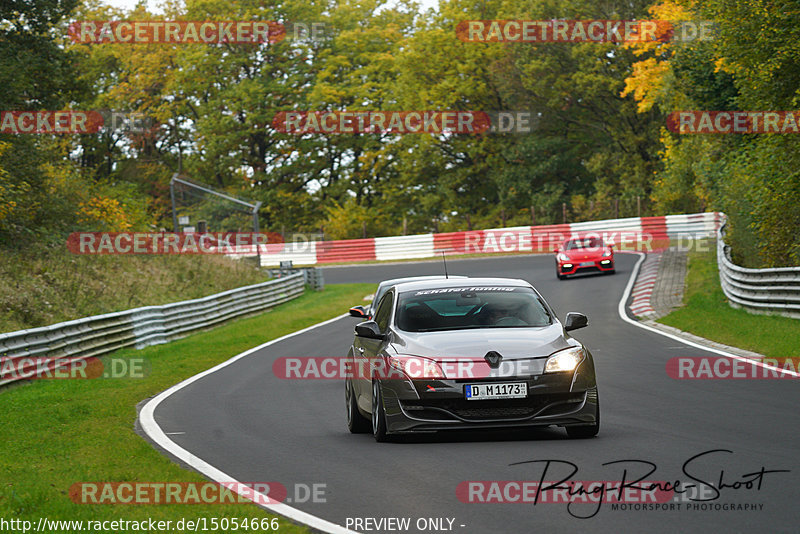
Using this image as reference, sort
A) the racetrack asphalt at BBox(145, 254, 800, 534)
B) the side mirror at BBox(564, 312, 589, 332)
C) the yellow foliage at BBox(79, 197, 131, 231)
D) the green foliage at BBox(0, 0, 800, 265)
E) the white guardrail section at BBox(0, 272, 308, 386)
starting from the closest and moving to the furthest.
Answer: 1. the racetrack asphalt at BBox(145, 254, 800, 534)
2. the side mirror at BBox(564, 312, 589, 332)
3. the white guardrail section at BBox(0, 272, 308, 386)
4. the yellow foliage at BBox(79, 197, 131, 231)
5. the green foliage at BBox(0, 0, 800, 265)

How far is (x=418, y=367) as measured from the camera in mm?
9625

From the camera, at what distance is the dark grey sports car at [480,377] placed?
9.46 m

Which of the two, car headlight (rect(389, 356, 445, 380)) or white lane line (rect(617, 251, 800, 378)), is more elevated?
car headlight (rect(389, 356, 445, 380))

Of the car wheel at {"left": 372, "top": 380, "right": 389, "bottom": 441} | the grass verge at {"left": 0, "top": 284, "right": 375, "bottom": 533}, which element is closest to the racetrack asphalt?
the car wheel at {"left": 372, "top": 380, "right": 389, "bottom": 441}

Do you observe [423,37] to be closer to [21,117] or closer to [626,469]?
[21,117]

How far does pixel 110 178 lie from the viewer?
3056 inches

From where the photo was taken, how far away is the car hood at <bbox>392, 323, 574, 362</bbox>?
961 centimetres

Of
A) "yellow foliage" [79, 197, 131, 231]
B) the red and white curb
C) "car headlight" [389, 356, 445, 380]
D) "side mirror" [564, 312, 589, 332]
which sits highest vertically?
"yellow foliage" [79, 197, 131, 231]

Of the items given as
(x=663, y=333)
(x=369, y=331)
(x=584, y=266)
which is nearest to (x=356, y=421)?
(x=369, y=331)

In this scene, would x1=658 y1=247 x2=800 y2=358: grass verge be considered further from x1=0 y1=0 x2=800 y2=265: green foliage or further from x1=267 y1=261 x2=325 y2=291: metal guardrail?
x1=0 y1=0 x2=800 y2=265: green foliage

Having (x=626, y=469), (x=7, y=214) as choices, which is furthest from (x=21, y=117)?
(x=626, y=469)

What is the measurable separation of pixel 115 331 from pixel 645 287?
16.5m

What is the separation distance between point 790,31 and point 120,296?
18.0 m

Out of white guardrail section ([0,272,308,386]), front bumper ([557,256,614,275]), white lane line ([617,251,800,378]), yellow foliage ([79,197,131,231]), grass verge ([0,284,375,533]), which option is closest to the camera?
Result: grass verge ([0,284,375,533])
